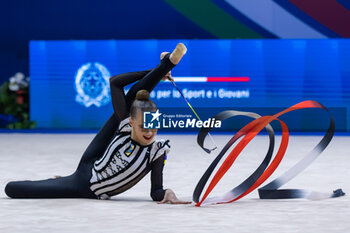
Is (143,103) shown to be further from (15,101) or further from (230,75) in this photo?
(15,101)

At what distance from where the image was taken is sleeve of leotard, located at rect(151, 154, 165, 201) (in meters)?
4.14

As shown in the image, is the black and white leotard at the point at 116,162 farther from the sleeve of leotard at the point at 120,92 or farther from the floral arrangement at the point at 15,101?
the floral arrangement at the point at 15,101

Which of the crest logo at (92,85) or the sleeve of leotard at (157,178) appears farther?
the crest logo at (92,85)

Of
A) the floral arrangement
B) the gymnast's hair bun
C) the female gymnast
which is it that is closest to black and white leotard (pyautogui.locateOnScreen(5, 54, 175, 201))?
the female gymnast

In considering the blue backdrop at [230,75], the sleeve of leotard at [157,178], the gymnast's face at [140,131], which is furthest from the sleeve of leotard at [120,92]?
the blue backdrop at [230,75]

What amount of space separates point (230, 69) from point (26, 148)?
4599 millimetres

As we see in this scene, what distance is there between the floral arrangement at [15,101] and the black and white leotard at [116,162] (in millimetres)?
8948

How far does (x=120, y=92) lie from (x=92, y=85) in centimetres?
821

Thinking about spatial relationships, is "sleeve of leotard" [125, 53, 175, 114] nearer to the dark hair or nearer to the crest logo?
the dark hair

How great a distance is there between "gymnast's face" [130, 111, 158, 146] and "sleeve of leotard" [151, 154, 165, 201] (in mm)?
149

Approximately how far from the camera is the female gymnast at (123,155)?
4.05 m

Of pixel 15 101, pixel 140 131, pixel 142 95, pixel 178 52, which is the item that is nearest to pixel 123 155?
pixel 140 131

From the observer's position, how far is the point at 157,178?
4164mm

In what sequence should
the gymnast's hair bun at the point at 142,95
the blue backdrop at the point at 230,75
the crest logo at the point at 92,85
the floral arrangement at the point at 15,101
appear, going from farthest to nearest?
the floral arrangement at the point at 15,101
the crest logo at the point at 92,85
the blue backdrop at the point at 230,75
the gymnast's hair bun at the point at 142,95
